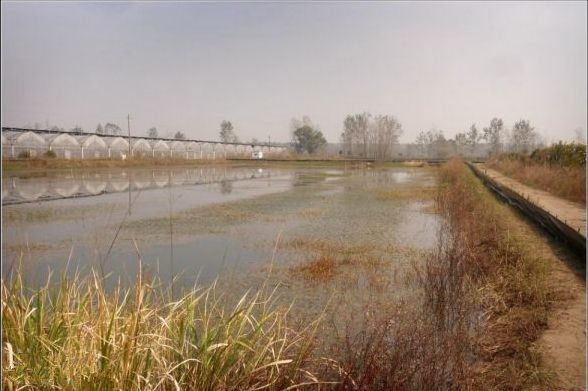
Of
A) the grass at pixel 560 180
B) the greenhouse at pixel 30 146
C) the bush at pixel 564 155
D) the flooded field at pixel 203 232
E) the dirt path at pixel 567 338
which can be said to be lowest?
the dirt path at pixel 567 338

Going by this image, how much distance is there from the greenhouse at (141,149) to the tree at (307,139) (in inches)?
801

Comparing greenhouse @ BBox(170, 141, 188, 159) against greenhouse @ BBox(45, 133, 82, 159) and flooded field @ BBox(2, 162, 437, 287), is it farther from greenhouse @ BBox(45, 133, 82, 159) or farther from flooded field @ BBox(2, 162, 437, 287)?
flooded field @ BBox(2, 162, 437, 287)

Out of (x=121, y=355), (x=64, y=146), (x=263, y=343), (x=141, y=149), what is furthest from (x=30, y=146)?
(x=121, y=355)

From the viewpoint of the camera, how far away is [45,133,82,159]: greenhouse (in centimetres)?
2712

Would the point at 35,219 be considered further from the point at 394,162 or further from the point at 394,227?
the point at 394,162

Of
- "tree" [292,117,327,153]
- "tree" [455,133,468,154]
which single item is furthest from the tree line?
"tree" [292,117,327,153]

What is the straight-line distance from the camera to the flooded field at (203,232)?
552cm

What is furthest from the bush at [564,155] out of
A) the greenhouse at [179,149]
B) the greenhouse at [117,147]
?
the greenhouse at [179,149]

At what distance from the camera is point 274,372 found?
233 cm

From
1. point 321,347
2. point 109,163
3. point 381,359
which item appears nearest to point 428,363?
point 381,359

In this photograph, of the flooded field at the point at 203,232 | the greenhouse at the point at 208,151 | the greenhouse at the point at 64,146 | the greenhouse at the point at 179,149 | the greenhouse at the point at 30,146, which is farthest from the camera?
the greenhouse at the point at 208,151

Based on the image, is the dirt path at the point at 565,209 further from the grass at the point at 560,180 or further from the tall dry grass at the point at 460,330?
the tall dry grass at the point at 460,330

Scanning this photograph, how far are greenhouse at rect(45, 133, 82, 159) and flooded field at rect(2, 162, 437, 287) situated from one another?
542 inches

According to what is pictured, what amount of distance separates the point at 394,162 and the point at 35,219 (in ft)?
128
